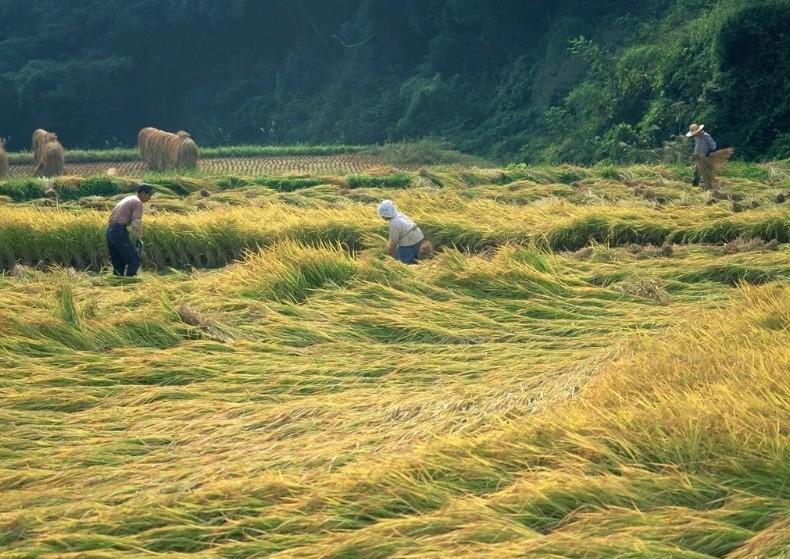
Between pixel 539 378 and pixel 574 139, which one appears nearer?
pixel 539 378

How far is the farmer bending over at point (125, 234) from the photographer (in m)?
9.90

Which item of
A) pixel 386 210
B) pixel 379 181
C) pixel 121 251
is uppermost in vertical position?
pixel 386 210

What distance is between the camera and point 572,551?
3.65 m

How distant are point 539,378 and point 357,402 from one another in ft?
2.84

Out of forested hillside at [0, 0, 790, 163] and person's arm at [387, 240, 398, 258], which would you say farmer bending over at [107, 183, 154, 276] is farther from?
forested hillside at [0, 0, 790, 163]

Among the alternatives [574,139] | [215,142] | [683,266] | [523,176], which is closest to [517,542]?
[683,266]

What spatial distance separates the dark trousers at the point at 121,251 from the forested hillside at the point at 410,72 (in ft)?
40.2

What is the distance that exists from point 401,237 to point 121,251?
2.43m

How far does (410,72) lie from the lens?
120 ft

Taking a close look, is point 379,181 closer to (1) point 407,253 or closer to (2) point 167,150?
(1) point 407,253

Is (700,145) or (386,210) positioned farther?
(700,145)

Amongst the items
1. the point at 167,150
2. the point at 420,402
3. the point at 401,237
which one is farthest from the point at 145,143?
the point at 420,402

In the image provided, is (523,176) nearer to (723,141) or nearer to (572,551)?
(723,141)

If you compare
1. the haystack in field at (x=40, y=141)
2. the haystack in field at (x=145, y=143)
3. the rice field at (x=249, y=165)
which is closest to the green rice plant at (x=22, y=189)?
the rice field at (x=249, y=165)
